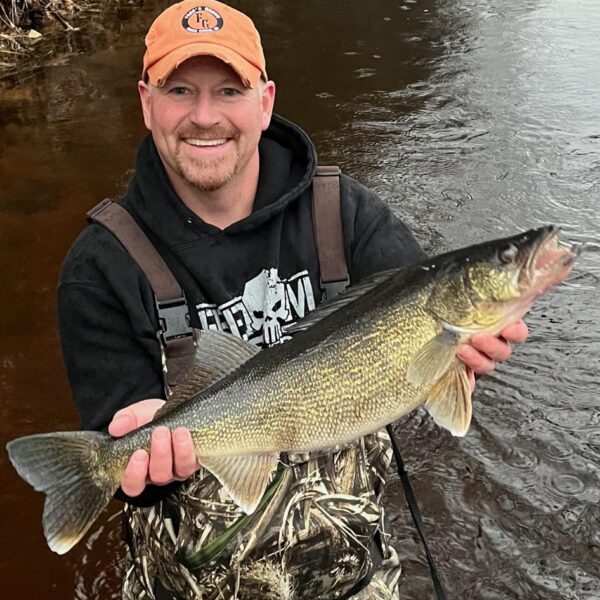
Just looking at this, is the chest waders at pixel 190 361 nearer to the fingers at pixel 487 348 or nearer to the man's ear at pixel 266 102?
the man's ear at pixel 266 102

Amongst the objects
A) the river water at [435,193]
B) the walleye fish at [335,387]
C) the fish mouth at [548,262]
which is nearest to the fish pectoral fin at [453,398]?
the walleye fish at [335,387]

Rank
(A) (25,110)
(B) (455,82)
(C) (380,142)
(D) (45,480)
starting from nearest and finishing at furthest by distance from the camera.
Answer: (D) (45,480) → (C) (380,142) → (A) (25,110) → (B) (455,82)

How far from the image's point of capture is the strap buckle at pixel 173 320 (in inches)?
100

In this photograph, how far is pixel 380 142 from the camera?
8.87 meters

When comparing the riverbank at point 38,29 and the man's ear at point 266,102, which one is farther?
the riverbank at point 38,29

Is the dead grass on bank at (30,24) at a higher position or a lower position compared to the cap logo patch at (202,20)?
lower

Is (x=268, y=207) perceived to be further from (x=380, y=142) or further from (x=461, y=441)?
(x=380, y=142)

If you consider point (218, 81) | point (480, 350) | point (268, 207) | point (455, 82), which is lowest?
point (455, 82)

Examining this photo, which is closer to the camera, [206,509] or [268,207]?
[206,509]

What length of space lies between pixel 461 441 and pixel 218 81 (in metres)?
2.79

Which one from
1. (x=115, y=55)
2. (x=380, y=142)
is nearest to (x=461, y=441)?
(x=380, y=142)

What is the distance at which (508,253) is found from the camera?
228cm

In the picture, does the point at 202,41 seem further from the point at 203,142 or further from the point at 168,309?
the point at 168,309

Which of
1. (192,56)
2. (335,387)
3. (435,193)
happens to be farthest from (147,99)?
(435,193)
